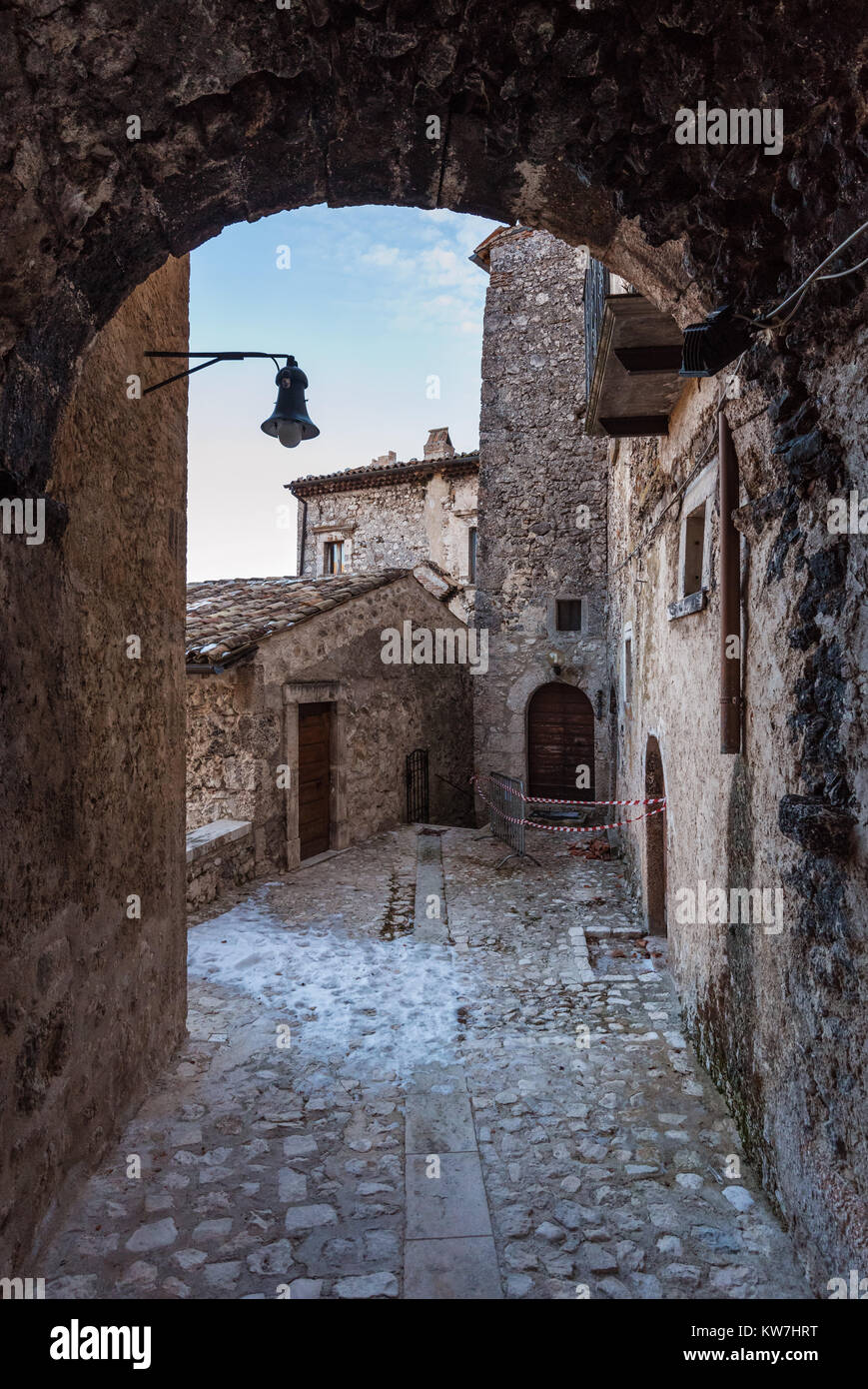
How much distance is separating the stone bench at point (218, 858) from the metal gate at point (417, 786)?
3827mm

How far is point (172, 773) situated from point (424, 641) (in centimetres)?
810

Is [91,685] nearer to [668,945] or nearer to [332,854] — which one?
[668,945]

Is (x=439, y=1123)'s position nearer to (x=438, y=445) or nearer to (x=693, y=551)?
(x=693, y=551)

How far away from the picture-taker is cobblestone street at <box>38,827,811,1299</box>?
9.16 feet

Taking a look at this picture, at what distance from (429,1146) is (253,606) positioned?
8.31 meters

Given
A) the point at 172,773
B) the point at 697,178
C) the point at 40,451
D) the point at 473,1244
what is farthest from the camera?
the point at 172,773

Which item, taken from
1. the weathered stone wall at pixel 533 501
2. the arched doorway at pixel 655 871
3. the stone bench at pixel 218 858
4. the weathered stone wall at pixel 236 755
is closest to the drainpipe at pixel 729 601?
the arched doorway at pixel 655 871

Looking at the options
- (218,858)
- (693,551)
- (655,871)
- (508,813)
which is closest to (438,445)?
(508,813)

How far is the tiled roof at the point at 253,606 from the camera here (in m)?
8.68

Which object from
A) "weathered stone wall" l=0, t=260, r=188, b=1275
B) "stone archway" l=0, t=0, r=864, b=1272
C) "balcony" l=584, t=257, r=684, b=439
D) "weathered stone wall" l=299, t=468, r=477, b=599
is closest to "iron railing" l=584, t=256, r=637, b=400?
"balcony" l=584, t=257, r=684, b=439

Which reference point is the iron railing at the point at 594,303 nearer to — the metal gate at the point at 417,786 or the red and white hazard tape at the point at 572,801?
the red and white hazard tape at the point at 572,801

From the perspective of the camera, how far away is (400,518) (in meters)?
19.2

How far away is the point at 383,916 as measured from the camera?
24.3ft

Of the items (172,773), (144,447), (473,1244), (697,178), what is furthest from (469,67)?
(473,1244)
